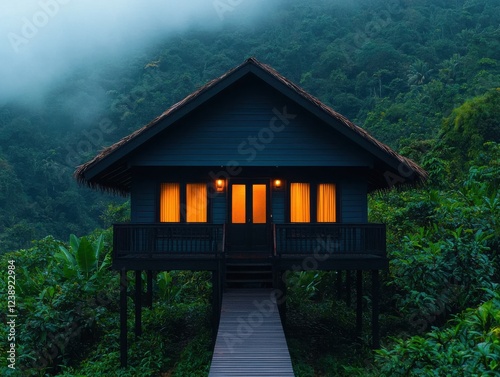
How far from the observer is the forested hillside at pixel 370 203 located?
15.3 metres

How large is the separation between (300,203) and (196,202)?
3072mm

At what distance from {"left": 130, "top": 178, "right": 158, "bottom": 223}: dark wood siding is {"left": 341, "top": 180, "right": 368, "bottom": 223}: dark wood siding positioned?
5479 mm

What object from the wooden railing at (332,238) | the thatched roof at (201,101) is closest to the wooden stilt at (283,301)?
the wooden railing at (332,238)

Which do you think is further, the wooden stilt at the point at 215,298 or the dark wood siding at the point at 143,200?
the dark wood siding at the point at 143,200

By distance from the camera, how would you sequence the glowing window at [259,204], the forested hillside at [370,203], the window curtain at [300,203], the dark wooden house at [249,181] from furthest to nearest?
the glowing window at [259,204], the window curtain at [300,203], the forested hillside at [370,203], the dark wooden house at [249,181]

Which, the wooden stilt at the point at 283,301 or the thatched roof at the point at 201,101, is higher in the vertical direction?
the thatched roof at the point at 201,101

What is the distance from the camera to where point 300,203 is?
16922 mm

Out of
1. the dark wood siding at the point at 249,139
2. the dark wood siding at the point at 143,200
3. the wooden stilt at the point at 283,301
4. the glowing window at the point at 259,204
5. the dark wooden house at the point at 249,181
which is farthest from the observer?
the glowing window at the point at 259,204

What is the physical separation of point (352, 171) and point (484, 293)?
493 centimetres

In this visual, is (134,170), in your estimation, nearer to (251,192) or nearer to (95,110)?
(251,192)

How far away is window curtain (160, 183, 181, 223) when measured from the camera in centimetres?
1672

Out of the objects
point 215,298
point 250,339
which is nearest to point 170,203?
point 215,298

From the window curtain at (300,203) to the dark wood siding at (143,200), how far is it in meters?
4.03

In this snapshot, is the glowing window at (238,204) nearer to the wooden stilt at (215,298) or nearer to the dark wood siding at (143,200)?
the dark wood siding at (143,200)
